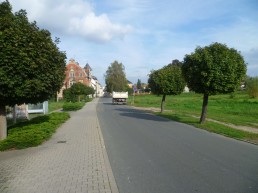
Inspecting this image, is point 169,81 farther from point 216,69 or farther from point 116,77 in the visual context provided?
point 116,77

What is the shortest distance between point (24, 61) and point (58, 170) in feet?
15.9

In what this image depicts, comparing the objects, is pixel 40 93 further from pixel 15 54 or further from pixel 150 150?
pixel 150 150

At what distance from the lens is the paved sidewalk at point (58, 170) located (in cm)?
671

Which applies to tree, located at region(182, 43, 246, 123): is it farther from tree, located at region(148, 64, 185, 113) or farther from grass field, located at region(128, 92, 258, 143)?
tree, located at region(148, 64, 185, 113)

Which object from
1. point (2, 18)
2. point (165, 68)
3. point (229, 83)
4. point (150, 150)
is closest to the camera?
point (150, 150)

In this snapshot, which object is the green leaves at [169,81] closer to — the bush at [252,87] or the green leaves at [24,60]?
the green leaves at [24,60]

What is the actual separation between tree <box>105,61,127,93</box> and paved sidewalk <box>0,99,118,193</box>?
103227mm

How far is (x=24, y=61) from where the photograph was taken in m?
11.6

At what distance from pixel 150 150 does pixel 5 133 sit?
5751 mm

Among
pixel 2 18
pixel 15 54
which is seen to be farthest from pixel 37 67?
pixel 2 18

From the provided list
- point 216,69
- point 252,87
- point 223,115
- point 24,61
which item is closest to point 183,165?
point 24,61

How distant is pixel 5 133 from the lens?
13102 mm

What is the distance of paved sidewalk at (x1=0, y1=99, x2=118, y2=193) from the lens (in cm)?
671

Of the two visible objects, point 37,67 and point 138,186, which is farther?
point 37,67
